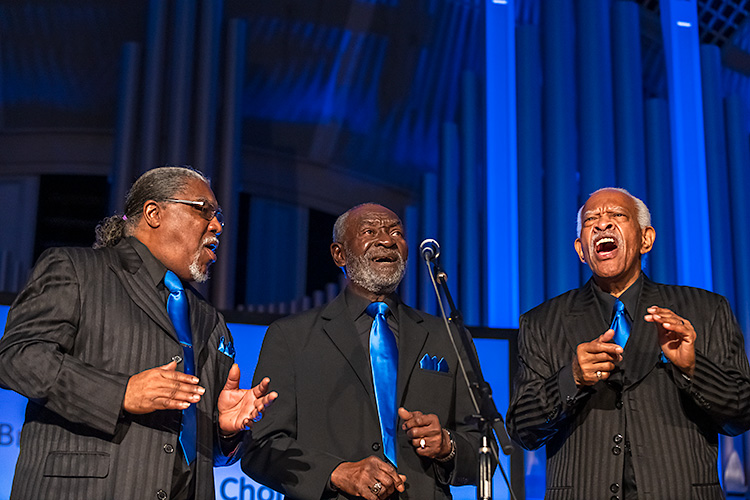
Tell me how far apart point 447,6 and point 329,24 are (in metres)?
1.05

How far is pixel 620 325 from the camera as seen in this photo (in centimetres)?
Answer: 268

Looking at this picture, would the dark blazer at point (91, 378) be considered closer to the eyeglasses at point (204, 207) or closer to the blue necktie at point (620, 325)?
the eyeglasses at point (204, 207)

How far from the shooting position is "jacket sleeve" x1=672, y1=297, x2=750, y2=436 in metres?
2.43

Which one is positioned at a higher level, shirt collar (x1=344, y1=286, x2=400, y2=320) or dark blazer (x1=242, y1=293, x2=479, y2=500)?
shirt collar (x1=344, y1=286, x2=400, y2=320)

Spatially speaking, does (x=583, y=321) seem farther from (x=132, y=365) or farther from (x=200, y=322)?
(x=132, y=365)

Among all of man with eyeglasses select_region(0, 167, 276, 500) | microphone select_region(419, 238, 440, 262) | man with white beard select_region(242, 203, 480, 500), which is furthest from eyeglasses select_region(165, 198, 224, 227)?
microphone select_region(419, 238, 440, 262)

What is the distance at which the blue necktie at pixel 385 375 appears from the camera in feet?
8.98

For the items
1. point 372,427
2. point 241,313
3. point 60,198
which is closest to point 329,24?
point 60,198

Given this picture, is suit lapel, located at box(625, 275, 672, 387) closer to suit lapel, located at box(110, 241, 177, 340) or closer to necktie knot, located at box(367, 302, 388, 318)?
necktie knot, located at box(367, 302, 388, 318)

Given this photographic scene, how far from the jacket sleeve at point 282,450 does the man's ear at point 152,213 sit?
0.60 m

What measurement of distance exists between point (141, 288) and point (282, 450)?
700 millimetres

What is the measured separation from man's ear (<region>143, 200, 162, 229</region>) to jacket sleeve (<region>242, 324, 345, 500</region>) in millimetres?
600

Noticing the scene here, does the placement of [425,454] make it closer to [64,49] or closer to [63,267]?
[63,267]

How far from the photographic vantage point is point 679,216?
579 centimetres
